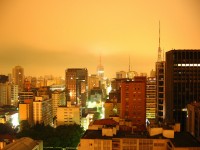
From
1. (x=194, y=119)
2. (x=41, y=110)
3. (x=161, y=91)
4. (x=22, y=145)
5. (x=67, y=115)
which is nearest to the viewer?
(x=22, y=145)

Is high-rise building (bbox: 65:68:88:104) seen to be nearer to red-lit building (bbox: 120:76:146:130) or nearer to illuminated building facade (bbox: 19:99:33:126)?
illuminated building facade (bbox: 19:99:33:126)

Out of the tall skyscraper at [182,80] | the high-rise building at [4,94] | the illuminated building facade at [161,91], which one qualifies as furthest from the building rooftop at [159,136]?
the high-rise building at [4,94]

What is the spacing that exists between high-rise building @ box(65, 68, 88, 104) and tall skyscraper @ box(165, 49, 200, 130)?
9.19 meters

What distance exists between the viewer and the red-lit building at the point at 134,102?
938 centimetres

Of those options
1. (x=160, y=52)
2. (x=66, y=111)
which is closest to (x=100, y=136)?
(x=160, y=52)

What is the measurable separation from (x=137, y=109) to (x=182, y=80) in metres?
1.52

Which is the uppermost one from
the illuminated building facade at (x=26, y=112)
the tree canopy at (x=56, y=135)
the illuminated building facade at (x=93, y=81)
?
the illuminated building facade at (x=93, y=81)

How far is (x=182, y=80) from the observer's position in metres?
9.32

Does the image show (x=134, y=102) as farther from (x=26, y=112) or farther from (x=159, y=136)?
(x=26, y=112)

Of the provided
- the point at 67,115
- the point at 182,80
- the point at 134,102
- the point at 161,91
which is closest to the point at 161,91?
the point at 161,91

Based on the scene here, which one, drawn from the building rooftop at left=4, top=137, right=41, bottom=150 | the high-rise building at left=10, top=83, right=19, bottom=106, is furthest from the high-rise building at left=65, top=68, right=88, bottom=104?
the building rooftop at left=4, top=137, right=41, bottom=150

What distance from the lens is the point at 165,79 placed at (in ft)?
31.3

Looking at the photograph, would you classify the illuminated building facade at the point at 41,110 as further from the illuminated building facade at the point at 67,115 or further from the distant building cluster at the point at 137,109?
the illuminated building facade at the point at 67,115

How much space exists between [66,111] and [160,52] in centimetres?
408
